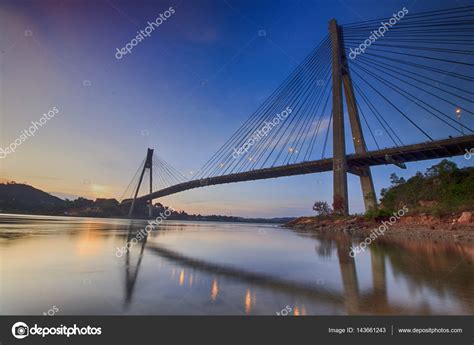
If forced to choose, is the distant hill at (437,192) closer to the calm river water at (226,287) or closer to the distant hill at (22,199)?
the calm river water at (226,287)

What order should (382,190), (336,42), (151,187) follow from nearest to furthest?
1. (336,42)
2. (382,190)
3. (151,187)

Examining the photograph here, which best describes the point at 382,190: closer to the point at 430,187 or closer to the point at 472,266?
the point at 430,187

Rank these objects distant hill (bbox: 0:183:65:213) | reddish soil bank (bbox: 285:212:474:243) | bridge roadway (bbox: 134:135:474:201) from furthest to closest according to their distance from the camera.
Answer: distant hill (bbox: 0:183:65:213)
bridge roadway (bbox: 134:135:474:201)
reddish soil bank (bbox: 285:212:474:243)

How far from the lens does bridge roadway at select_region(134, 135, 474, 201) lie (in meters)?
31.4

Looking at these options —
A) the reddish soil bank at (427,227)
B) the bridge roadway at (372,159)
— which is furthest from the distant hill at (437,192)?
the bridge roadway at (372,159)

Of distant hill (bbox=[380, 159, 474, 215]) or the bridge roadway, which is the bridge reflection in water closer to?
distant hill (bbox=[380, 159, 474, 215])

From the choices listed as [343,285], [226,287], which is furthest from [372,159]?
[226,287]

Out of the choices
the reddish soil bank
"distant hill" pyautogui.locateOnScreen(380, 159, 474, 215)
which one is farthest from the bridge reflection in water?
"distant hill" pyautogui.locateOnScreen(380, 159, 474, 215)

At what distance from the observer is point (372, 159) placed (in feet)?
124

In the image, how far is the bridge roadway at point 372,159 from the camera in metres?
31.4

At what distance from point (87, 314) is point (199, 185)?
4707 cm

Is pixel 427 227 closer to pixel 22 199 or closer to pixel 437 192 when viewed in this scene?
pixel 437 192
